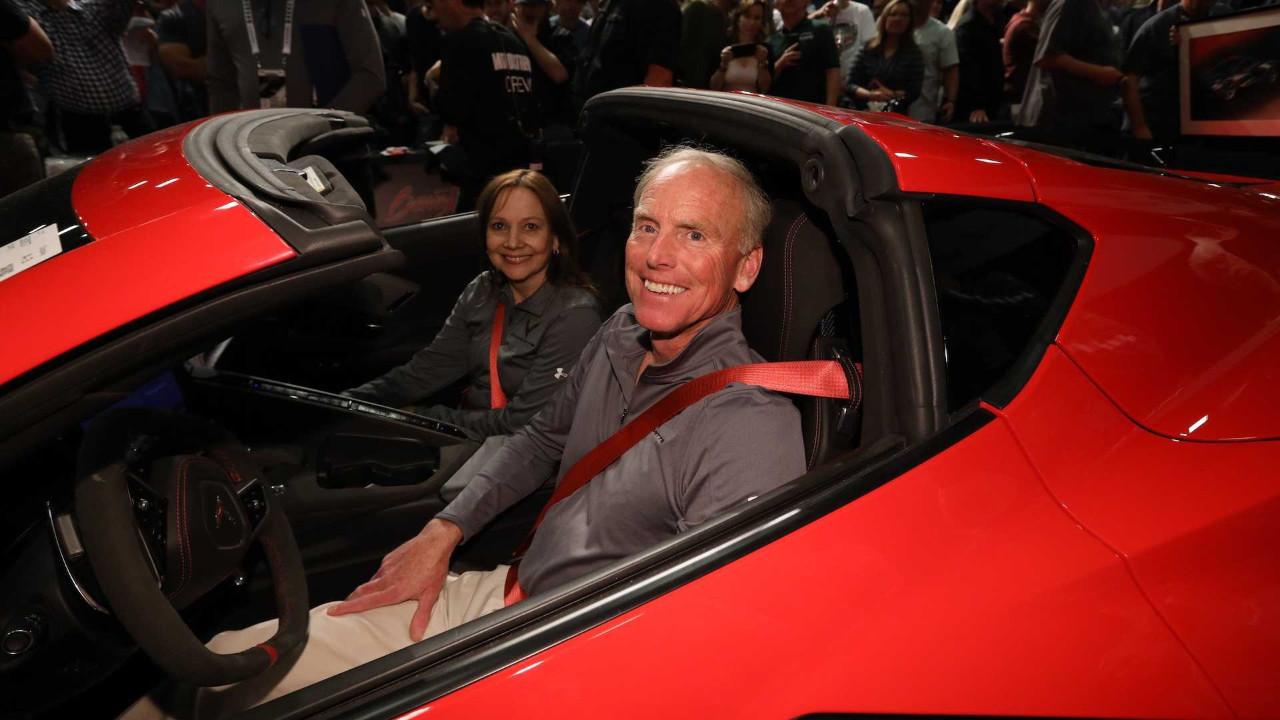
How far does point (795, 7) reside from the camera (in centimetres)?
465

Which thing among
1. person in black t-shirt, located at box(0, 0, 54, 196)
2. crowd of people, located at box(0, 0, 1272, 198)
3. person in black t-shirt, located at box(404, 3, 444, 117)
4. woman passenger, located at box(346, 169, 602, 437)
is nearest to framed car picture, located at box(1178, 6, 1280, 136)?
crowd of people, located at box(0, 0, 1272, 198)

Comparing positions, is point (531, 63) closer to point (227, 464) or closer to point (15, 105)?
point (15, 105)

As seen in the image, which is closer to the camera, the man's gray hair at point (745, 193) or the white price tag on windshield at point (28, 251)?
the white price tag on windshield at point (28, 251)

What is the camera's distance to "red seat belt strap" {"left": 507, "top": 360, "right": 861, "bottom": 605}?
3.84 feet

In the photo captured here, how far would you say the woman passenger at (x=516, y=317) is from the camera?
2080mm

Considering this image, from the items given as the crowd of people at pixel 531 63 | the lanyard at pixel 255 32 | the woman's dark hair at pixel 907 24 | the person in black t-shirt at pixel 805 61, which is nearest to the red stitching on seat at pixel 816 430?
the crowd of people at pixel 531 63

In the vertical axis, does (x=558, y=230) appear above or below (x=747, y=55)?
below

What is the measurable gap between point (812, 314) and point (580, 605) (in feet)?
2.14

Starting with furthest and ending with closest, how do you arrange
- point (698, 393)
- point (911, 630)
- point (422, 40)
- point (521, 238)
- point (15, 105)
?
1. point (422, 40)
2. point (15, 105)
3. point (521, 238)
4. point (698, 393)
5. point (911, 630)

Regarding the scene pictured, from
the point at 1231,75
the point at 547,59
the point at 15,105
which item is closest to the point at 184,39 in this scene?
the point at 15,105

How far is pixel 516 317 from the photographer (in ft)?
7.23

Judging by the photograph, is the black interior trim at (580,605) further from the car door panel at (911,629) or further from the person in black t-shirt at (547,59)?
the person in black t-shirt at (547,59)

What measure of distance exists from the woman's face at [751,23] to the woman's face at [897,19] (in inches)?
31.2

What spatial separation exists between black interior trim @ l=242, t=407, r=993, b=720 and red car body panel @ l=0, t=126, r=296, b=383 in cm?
46
